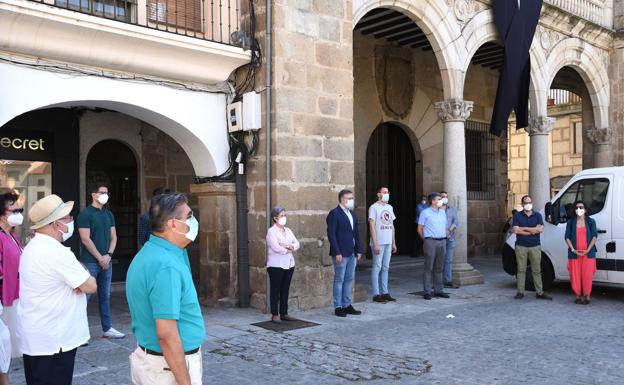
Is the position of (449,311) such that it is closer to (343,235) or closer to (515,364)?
(343,235)

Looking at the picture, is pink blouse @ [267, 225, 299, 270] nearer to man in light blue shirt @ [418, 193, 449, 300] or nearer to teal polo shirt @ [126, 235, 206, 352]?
man in light blue shirt @ [418, 193, 449, 300]

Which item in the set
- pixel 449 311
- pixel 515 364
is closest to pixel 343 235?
pixel 449 311

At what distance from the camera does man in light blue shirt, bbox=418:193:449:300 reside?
382 inches

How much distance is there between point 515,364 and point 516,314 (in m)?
2.71

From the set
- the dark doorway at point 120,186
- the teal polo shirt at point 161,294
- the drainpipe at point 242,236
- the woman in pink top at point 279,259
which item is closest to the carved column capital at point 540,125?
the drainpipe at point 242,236

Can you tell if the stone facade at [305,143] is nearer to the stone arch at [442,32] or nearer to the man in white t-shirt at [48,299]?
the stone arch at [442,32]

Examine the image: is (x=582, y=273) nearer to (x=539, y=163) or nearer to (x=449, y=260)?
(x=449, y=260)

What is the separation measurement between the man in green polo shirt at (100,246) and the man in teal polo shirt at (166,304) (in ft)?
13.8

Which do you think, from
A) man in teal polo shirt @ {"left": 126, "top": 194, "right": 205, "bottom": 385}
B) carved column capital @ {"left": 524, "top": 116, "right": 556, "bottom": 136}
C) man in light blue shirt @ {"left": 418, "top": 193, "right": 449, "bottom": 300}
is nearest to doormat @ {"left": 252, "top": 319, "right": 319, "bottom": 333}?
man in light blue shirt @ {"left": 418, "top": 193, "right": 449, "bottom": 300}

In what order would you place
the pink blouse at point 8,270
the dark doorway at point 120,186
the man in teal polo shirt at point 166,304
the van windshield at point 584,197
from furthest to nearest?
the dark doorway at point 120,186 → the van windshield at point 584,197 → the pink blouse at point 8,270 → the man in teal polo shirt at point 166,304

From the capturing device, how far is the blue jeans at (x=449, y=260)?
426 inches

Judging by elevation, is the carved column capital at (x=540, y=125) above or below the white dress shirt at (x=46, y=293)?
above

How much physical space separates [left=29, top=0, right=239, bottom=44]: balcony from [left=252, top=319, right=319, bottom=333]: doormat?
3.83m

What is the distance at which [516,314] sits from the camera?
8336 mm
